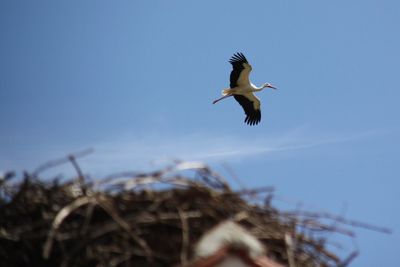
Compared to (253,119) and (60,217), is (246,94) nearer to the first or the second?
(253,119)

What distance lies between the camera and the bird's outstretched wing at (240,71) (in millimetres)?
18453

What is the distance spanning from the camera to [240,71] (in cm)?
1886

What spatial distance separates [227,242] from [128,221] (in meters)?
0.82

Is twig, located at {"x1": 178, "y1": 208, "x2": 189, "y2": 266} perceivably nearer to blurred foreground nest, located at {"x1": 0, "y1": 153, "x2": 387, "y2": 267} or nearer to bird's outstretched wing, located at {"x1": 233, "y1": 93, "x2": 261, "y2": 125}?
blurred foreground nest, located at {"x1": 0, "y1": 153, "x2": 387, "y2": 267}

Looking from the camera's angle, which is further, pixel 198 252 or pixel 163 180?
pixel 163 180

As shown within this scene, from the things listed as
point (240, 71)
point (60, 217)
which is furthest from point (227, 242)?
point (240, 71)

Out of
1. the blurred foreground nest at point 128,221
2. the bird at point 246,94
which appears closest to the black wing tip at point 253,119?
the bird at point 246,94

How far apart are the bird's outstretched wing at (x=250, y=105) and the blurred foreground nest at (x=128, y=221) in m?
13.5

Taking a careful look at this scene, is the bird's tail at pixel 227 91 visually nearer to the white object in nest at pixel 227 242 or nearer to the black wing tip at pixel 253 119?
the black wing tip at pixel 253 119

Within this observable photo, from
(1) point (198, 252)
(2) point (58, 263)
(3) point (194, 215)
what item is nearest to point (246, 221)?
(3) point (194, 215)

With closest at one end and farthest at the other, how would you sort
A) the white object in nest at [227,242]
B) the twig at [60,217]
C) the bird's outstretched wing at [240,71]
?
the white object in nest at [227,242] < the twig at [60,217] < the bird's outstretched wing at [240,71]

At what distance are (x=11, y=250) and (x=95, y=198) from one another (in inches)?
30.8

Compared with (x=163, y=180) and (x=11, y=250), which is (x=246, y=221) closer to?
(x=163, y=180)

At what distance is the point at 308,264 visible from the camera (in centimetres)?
654
